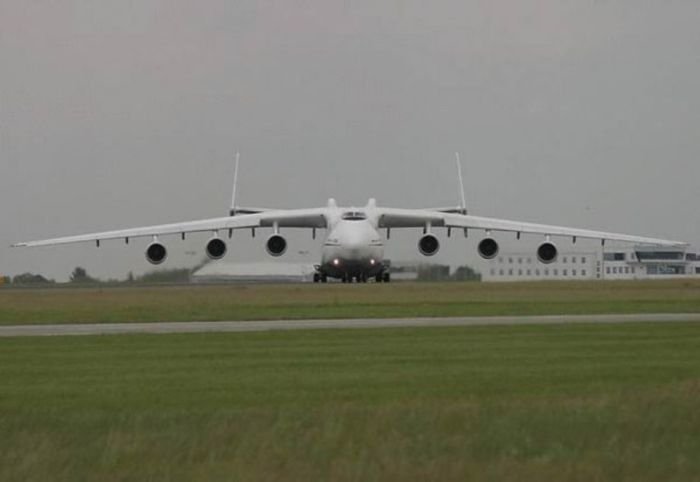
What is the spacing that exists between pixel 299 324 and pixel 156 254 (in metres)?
29.3

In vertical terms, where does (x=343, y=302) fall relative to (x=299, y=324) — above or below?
above

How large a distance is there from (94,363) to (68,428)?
7.32 metres

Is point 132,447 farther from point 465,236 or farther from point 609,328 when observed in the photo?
point 465,236

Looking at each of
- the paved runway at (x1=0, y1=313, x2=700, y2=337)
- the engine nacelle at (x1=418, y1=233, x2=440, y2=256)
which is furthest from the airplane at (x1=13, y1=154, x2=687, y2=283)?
the paved runway at (x1=0, y1=313, x2=700, y2=337)

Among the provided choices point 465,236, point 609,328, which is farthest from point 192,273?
point 609,328

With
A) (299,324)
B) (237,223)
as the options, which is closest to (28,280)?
(237,223)

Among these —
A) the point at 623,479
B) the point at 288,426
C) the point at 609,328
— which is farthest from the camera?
the point at 609,328

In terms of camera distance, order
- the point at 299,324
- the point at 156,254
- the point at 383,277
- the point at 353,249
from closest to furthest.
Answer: the point at 299,324, the point at 353,249, the point at 156,254, the point at 383,277

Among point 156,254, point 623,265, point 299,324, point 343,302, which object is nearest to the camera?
point 299,324

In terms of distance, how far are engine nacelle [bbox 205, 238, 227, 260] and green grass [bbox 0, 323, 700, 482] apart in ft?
110

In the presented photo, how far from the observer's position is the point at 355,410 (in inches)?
547

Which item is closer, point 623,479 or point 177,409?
point 623,479

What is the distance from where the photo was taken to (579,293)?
149 feet

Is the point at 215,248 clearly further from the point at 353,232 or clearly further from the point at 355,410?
the point at 355,410
